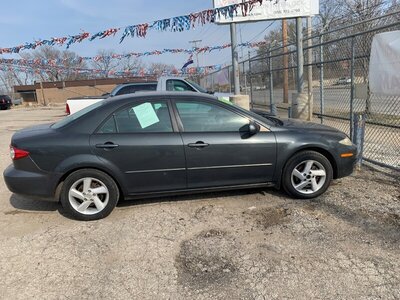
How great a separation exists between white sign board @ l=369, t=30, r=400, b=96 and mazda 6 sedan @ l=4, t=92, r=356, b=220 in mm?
1222

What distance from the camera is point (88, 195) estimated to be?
14.0 feet

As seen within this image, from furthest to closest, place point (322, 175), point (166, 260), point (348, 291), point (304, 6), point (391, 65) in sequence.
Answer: point (304, 6) → point (391, 65) → point (322, 175) → point (166, 260) → point (348, 291)

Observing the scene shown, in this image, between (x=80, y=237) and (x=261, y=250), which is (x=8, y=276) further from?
(x=261, y=250)

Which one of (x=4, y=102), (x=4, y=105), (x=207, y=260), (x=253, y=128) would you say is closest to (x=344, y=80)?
(x=253, y=128)

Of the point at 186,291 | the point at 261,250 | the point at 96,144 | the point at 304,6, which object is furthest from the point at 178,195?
the point at 304,6

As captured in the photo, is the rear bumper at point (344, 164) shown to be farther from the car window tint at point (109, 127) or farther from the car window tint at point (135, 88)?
the car window tint at point (135, 88)

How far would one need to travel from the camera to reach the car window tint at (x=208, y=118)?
4523 mm

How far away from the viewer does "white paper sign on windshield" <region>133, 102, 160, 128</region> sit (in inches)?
175

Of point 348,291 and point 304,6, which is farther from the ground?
point 304,6

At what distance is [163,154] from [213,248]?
4.37ft

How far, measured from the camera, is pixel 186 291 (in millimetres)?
2941

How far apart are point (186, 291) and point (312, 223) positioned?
1.80 meters

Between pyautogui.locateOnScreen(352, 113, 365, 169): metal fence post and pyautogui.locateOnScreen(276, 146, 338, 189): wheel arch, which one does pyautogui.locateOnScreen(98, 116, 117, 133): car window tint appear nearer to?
pyautogui.locateOnScreen(276, 146, 338, 189): wheel arch

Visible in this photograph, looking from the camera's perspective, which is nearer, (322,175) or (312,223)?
(312,223)
